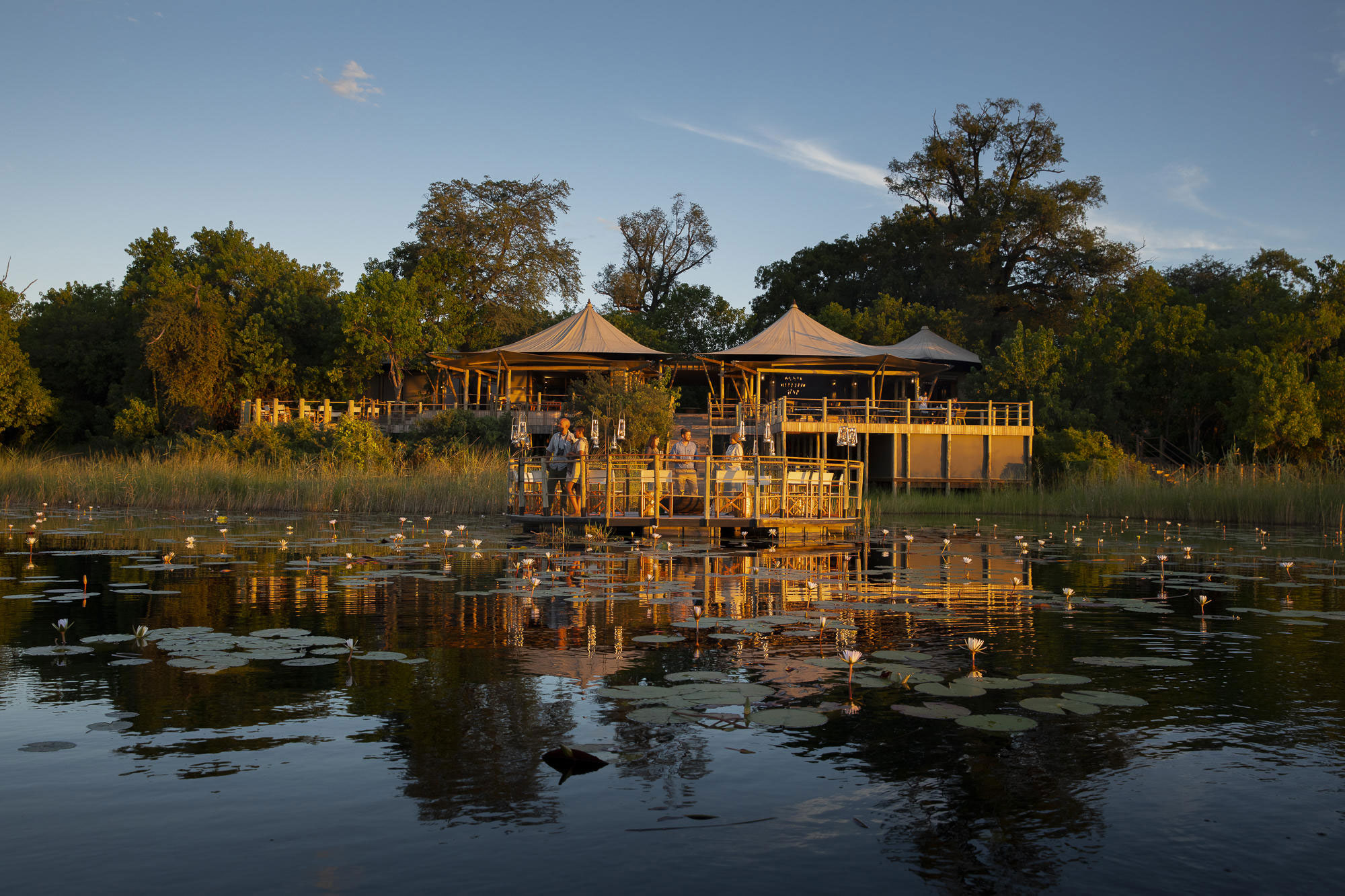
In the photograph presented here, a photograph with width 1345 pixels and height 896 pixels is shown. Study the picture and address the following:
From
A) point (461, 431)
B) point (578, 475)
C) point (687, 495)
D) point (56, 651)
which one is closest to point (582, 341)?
point (461, 431)

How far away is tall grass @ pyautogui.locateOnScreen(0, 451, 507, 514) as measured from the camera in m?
25.6

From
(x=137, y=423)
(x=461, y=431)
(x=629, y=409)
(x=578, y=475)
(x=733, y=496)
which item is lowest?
(x=733, y=496)

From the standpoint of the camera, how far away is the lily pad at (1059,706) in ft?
18.1

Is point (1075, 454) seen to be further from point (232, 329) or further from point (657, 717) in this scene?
point (232, 329)

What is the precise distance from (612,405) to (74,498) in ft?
51.8

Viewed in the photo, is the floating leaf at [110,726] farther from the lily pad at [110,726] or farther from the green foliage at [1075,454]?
the green foliage at [1075,454]

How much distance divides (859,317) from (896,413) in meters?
15.0

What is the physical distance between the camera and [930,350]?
4266 cm

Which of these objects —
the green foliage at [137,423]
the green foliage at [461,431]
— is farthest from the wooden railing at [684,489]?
the green foliage at [137,423]

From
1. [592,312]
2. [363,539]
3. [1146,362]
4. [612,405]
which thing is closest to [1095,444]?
[1146,362]

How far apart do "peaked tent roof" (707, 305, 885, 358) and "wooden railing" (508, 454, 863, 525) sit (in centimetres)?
1839

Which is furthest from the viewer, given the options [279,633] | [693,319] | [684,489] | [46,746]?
[693,319]

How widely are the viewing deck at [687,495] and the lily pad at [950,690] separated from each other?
35.9 ft

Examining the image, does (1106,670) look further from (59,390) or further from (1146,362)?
(59,390)
